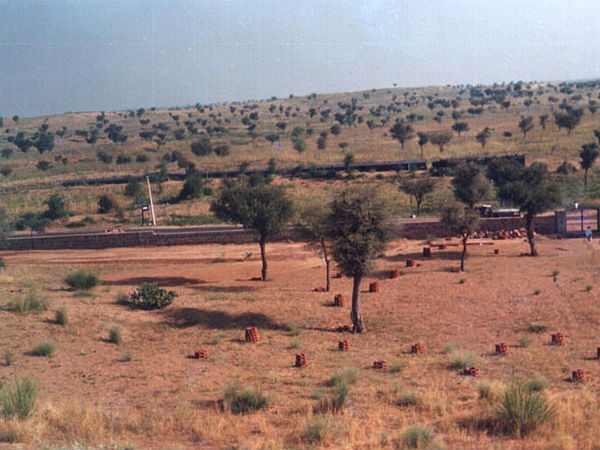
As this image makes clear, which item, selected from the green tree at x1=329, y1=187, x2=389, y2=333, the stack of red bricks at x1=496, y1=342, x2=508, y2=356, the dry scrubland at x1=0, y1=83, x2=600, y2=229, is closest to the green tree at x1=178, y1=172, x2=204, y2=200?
the dry scrubland at x1=0, y1=83, x2=600, y2=229

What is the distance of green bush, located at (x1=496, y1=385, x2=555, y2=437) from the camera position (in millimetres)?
10797

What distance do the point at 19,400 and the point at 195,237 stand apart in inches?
1318

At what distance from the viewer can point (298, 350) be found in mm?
20625

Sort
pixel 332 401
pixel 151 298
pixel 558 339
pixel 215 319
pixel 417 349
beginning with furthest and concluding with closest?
pixel 151 298, pixel 215 319, pixel 558 339, pixel 417 349, pixel 332 401

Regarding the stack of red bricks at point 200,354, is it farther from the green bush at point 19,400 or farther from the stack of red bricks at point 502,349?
the stack of red bricks at point 502,349

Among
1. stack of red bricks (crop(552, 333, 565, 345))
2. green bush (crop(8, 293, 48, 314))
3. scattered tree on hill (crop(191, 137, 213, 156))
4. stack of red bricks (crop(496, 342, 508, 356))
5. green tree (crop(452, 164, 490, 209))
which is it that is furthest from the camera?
scattered tree on hill (crop(191, 137, 213, 156))

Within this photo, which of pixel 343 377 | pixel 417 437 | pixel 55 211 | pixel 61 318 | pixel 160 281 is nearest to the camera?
pixel 417 437

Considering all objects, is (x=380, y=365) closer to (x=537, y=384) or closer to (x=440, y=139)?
(x=537, y=384)

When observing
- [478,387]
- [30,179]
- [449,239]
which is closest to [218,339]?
[478,387]

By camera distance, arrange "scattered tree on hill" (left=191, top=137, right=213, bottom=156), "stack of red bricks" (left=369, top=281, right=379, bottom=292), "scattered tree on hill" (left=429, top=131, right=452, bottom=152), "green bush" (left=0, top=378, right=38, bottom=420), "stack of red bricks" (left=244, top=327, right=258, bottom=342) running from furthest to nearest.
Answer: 1. "scattered tree on hill" (left=191, top=137, right=213, bottom=156)
2. "scattered tree on hill" (left=429, top=131, right=452, bottom=152)
3. "stack of red bricks" (left=369, top=281, right=379, bottom=292)
4. "stack of red bricks" (left=244, top=327, right=258, bottom=342)
5. "green bush" (left=0, top=378, right=38, bottom=420)

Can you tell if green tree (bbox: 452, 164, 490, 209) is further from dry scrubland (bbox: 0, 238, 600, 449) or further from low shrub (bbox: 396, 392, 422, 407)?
low shrub (bbox: 396, 392, 422, 407)

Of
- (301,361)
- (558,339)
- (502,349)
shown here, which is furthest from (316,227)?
(558,339)

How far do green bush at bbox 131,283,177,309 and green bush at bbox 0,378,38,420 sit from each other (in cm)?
1352

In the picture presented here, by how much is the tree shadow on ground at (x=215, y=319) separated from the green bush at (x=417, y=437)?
14.2 metres
